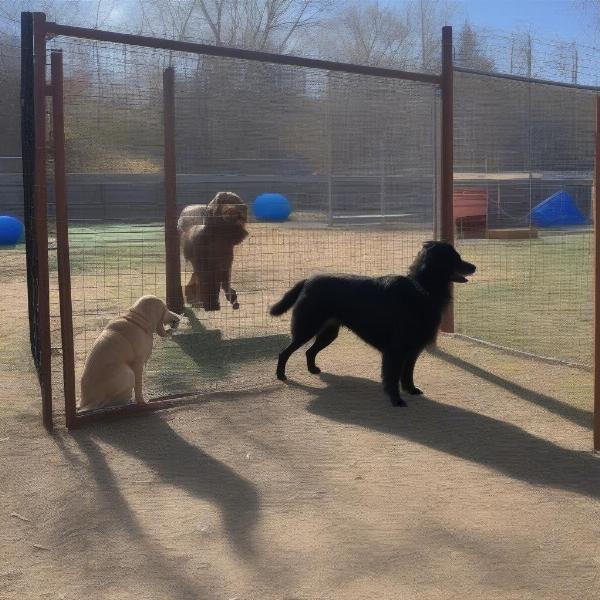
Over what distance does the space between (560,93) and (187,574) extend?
6.03 m

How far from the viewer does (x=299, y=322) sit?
6.29 metres

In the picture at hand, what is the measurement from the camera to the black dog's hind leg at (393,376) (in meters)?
5.73

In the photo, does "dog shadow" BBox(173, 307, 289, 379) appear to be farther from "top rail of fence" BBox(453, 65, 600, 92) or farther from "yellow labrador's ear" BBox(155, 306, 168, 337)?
"top rail of fence" BBox(453, 65, 600, 92)

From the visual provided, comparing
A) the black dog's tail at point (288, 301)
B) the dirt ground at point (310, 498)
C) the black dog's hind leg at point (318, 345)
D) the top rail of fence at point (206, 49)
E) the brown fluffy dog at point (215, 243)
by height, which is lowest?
the dirt ground at point (310, 498)

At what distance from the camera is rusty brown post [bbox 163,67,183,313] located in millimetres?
7074

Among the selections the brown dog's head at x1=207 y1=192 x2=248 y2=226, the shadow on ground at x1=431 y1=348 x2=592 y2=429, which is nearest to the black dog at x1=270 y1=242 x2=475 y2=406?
the shadow on ground at x1=431 y1=348 x2=592 y2=429

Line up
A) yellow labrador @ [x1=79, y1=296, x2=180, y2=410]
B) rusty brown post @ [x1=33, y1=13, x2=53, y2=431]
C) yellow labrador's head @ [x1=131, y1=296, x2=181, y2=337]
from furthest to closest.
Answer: yellow labrador's head @ [x1=131, y1=296, x2=181, y2=337]
yellow labrador @ [x1=79, y1=296, x2=180, y2=410]
rusty brown post @ [x1=33, y1=13, x2=53, y2=431]

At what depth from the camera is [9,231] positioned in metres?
17.2

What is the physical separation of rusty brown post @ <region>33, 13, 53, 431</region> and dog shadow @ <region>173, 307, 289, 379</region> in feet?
5.53

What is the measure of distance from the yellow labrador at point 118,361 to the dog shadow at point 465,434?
1.20m

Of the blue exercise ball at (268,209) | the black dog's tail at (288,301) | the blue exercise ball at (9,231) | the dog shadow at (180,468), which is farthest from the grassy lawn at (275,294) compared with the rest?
the blue exercise ball at (9,231)

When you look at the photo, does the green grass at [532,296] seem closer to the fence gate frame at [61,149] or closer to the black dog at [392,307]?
the fence gate frame at [61,149]

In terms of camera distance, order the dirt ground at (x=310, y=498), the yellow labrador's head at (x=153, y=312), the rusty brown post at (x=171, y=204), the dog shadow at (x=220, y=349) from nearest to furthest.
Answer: the dirt ground at (x=310, y=498) → the yellow labrador's head at (x=153, y=312) → the dog shadow at (x=220, y=349) → the rusty brown post at (x=171, y=204)

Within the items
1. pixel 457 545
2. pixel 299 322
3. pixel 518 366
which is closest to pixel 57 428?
pixel 299 322
